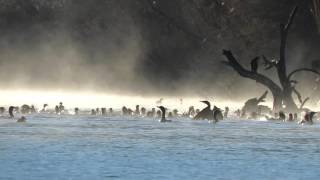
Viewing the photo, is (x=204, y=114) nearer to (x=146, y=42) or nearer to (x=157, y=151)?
(x=157, y=151)

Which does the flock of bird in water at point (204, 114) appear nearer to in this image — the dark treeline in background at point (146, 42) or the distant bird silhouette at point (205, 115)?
the distant bird silhouette at point (205, 115)

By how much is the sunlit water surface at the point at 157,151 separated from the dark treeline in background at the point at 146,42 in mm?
31730

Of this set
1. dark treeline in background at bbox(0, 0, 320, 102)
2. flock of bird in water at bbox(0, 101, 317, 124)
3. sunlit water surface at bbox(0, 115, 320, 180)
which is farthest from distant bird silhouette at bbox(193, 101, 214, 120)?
dark treeline in background at bbox(0, 0, 320, 102)

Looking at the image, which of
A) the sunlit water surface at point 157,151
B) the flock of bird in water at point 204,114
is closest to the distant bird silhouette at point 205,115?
the flock of bird in water at point 204,114

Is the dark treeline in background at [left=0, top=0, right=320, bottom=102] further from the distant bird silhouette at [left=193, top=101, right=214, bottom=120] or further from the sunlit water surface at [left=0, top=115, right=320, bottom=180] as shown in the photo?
the sunlit water surface at [left=0, top=115, right=320, bottom=180]

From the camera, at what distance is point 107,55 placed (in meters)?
97.8

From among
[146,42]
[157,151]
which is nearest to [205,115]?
[157,151]

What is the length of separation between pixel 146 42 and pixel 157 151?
63946 mm

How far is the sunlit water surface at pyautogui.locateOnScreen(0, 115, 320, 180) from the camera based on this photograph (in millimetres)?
23078

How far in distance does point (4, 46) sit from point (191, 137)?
6921cm

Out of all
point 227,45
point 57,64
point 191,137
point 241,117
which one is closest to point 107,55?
point 57,64

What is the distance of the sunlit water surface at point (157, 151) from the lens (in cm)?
2308

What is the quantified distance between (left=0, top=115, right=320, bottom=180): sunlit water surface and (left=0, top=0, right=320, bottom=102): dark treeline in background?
3173 cm

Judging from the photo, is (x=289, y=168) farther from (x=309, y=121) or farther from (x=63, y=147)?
(x=309, y=121)
